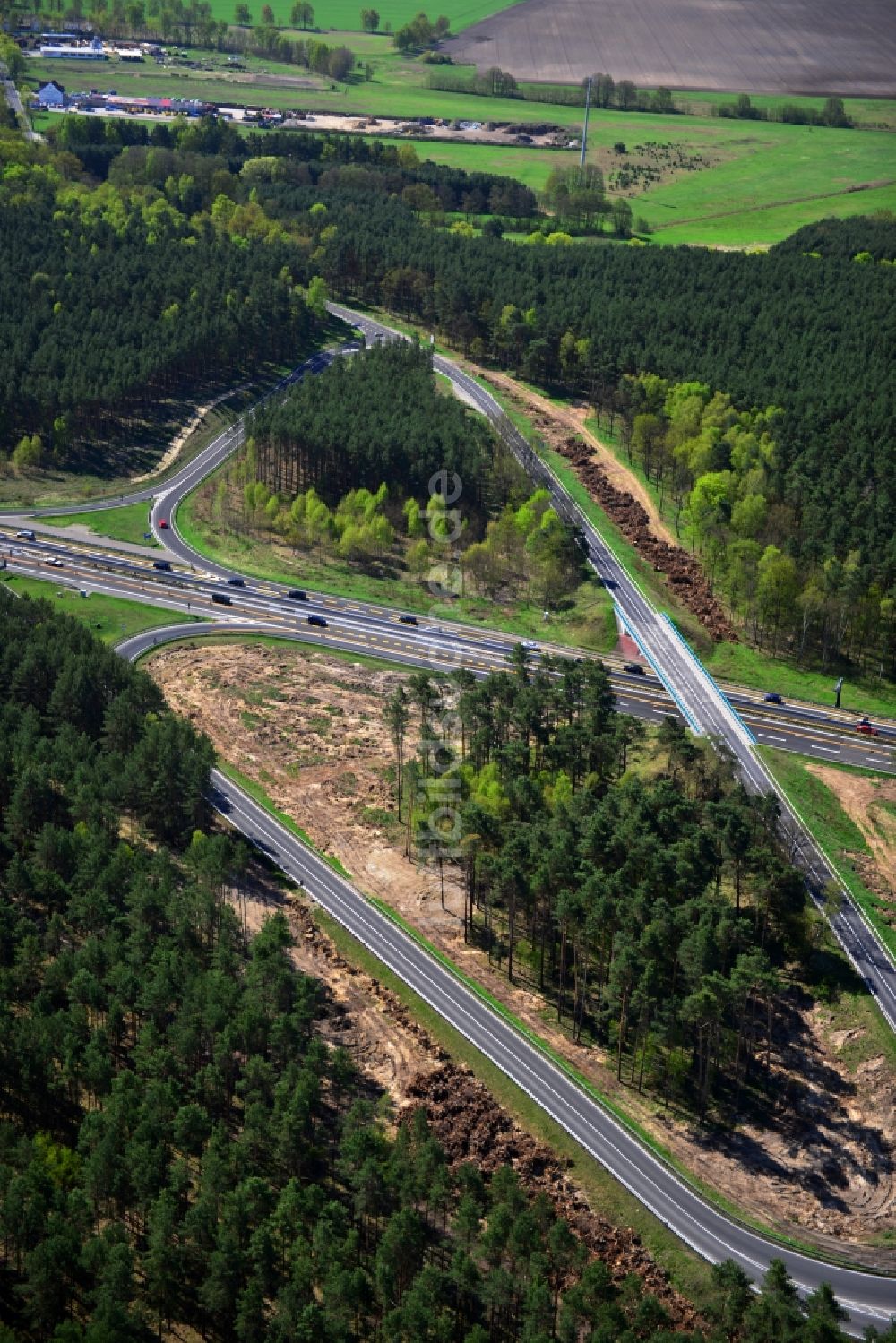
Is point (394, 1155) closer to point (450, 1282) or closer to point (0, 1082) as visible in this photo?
point (450, 1282)

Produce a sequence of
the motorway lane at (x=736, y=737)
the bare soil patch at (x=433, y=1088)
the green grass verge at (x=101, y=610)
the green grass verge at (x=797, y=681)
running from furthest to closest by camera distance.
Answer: the green grass verge at (x=101, y=610) < the green grass verge at (x=797, y=681) < the motorway lane at (x=736, y=737) < the bare soil patch at (x=433, y=1088)

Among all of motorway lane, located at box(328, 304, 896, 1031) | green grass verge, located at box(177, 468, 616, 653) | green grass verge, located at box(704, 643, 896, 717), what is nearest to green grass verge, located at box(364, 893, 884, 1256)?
motorway lane, located at box(328, 304, 896, 1031)

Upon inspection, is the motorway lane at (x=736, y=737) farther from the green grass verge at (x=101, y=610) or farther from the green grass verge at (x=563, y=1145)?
the green grass verge at (x=101, y=610)

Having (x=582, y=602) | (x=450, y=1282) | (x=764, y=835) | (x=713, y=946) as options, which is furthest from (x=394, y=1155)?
(x=582, y=602)

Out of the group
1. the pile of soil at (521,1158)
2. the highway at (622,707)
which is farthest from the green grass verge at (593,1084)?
the pile of soil at (521,1158)

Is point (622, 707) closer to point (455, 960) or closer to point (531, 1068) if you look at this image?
point (455, 960)

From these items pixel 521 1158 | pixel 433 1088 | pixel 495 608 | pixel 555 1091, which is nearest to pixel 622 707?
pixel 495 608

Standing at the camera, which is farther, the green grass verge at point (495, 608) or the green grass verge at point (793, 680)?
the green grass verge at point (495, 608)
